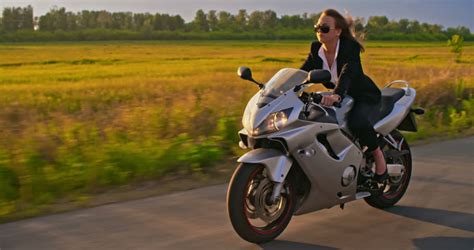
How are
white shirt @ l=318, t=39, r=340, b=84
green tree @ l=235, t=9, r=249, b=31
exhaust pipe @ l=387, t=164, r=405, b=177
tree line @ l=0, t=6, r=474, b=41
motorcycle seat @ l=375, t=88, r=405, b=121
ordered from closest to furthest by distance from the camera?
white shirt @ l=318, t=39, r=340, b=84 < motorcycle seat @ l=375, t=88, r=405, b=121 < exhaust pipe @ l=387, t=164, r=405, b=177 < tree line @ l=0, t=6, r=474, b=41 < green tree @ l=235, t=9, r=249, b=31

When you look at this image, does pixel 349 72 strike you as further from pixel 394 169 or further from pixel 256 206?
pixel 256 206

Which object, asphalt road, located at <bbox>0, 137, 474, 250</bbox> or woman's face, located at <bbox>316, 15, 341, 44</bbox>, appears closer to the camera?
asphalt road, located at <bbox>0, 137, 474, 250</bbox>

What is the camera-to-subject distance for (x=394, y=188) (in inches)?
197

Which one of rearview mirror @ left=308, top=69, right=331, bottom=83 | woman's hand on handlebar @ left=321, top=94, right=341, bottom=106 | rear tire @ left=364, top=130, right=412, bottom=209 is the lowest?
rear tire @ left=364, top=130, right=412, bottom=209

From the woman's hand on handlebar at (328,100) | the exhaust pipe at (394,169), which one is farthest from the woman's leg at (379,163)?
the woman's hand on handlebar at (328,100)

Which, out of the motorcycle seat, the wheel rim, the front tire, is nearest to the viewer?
the front tire

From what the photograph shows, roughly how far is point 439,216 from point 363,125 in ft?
3.56

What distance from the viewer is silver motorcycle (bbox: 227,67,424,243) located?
382 centimetres

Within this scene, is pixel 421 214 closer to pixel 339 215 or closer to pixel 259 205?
pixel 339 215

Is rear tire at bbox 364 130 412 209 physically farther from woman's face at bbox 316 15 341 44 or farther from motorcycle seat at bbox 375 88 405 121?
woman's face at bbox 316 15 341 44

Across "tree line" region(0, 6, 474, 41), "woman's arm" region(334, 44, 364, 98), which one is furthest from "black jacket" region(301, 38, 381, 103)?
"tree line" region(0, 6, 474, 41)

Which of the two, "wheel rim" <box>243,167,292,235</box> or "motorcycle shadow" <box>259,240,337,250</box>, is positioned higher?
"wheel rim" <box>243,167,292,235</box>

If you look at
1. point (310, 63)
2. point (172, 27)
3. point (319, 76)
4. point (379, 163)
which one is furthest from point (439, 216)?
point (172, 27)

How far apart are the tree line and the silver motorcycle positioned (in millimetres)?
58557
